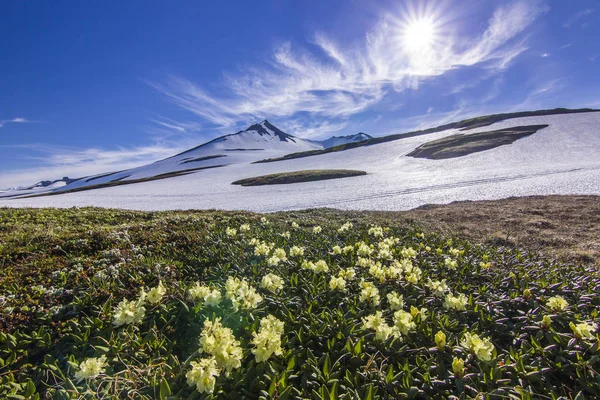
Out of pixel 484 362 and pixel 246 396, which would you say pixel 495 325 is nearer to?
pixel 484 362

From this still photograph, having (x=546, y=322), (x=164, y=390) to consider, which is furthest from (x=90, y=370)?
(x=546, y=322)

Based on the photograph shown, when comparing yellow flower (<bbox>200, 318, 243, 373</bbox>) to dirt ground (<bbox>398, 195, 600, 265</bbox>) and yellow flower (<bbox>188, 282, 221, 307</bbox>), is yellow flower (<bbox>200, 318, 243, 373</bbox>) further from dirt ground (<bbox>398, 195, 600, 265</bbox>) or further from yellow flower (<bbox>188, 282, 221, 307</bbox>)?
dirt ground (<bbox>398, 195, 600, 265</bbox>)

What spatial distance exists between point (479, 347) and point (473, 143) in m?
47.5

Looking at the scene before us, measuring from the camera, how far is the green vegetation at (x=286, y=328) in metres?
2.46

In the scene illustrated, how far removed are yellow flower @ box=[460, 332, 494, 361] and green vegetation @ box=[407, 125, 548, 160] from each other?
40.8m

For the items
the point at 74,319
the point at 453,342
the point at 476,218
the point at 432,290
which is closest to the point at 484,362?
the point at 453,342

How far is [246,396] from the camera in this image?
7.90 feet

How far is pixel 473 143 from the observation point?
4206cm

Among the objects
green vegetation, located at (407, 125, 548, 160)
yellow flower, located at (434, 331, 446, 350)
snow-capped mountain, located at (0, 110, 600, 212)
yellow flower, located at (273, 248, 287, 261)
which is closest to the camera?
yellow flower, located at (434, 331, 446, 350)

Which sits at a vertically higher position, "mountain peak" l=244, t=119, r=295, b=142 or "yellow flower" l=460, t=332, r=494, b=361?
"mountain peak" l=244, t=119, r=295, b=142

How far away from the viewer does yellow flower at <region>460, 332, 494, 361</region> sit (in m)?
2.65

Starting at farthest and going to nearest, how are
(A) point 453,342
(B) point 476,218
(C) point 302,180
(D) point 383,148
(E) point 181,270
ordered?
(D) point 383,148 → (C) point 302,180 → (B) point 476,218 → (E) point 181,270 → (A) point 453,342

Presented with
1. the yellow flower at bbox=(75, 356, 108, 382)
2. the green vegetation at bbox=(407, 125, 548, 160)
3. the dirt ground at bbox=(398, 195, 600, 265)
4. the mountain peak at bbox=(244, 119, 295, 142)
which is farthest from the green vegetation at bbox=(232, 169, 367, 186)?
the mountain peak at bbox=(244, 119, 295, 142)

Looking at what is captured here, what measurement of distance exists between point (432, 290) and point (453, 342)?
1.18 meters
